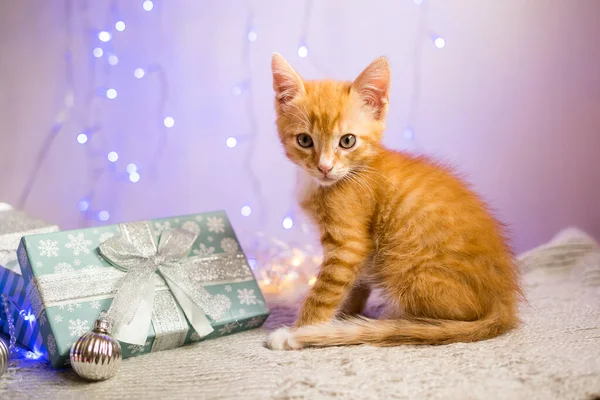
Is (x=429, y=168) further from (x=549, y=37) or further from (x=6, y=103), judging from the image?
(x=6, y=103)

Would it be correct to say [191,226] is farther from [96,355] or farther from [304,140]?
[96,355]

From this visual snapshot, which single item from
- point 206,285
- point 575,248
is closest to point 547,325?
point 575,248

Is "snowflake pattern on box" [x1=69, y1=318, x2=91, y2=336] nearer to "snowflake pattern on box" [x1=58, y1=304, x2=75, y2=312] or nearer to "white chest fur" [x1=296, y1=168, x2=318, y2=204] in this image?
"snowflake pattern on box" [x1=58, y1=304, x2=75, y2=312]

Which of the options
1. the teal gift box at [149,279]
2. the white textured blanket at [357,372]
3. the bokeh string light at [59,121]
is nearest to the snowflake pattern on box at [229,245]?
the teal gift box at [149,279]

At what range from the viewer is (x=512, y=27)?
88.3 inches

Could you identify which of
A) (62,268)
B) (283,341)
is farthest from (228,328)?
(62,268)

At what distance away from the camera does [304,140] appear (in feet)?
4.74

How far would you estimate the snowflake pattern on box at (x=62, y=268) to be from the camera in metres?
1.28

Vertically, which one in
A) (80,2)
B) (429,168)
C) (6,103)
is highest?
(80,2)

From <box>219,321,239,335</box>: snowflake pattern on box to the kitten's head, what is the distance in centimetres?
40

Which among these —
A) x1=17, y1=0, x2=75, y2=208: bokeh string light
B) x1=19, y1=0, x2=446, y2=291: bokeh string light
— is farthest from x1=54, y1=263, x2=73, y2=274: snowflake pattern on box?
x1=17, y1=0, x2=75, y2=208: bokeh string light

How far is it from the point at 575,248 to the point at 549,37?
2.57ft

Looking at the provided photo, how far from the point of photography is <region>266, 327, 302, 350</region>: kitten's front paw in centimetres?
132

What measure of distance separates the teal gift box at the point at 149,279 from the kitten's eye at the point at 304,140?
0.33 meters
